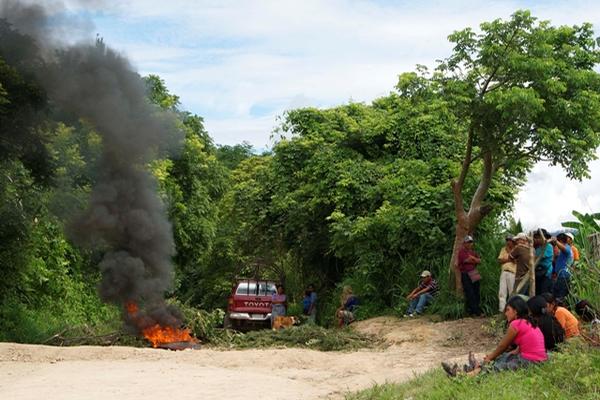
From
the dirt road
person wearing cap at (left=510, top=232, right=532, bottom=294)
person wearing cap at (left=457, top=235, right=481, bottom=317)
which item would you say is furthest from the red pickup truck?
person wearing cap at (left=510, top=232, right=532, bottom=294)

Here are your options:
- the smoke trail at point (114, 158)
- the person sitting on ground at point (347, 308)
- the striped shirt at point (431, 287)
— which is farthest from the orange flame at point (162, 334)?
the striped shirt at point (431, 287)

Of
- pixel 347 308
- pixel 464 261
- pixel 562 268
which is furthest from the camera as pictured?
pixel 347 308

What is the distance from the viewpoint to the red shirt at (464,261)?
50.1 ft

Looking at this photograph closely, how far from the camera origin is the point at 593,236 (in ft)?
45.3

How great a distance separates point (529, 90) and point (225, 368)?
7787mm

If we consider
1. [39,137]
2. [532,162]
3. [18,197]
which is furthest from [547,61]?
[18,197]

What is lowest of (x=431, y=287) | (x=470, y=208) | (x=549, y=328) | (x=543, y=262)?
(x=431, y=287)

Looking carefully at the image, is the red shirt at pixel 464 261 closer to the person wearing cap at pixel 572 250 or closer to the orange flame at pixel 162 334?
the person wearing cap at pixel 572 250

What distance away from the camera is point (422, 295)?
17.1 meters

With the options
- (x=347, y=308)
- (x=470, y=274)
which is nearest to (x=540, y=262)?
(x=470, y=274)

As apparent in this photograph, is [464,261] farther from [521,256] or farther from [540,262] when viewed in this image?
[540,262]

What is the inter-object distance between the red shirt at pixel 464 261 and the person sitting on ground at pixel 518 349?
615 centimetres

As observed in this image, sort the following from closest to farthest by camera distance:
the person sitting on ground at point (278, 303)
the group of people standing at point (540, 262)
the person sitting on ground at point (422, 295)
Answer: the group of people standing at point (540, 262), the person sitting on ground at point (422, 295), the person sitting on ground at point (278, 303)

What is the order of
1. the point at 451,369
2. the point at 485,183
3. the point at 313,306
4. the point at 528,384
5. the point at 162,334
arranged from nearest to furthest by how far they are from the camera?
1. the point at 528,384
2. the point at 451,369
3. the point at 162,334
4. the point at 485,183
5. the point at 313,306
